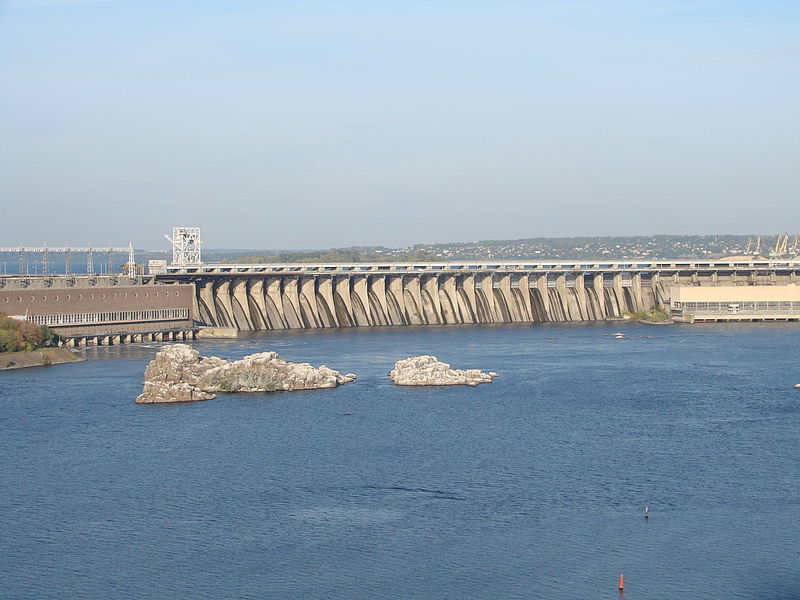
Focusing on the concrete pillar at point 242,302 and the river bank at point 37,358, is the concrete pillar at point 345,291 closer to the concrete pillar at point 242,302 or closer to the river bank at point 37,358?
the concrete pillar at point 242,302

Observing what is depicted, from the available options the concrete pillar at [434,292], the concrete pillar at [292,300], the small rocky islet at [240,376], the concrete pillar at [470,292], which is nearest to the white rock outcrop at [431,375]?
the small rocky islet at [240,376]

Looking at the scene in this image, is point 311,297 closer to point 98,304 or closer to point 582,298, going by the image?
point 98,304

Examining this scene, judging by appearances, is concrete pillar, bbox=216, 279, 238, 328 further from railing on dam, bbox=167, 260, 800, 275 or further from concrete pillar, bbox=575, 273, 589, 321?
concrete pillar, bbox=575, 273, 589, 321

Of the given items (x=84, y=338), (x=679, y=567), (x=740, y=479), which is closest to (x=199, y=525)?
(x=679, y=567)

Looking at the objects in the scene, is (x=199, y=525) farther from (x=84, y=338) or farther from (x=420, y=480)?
(x=84, y=338)

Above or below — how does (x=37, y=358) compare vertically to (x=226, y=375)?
above

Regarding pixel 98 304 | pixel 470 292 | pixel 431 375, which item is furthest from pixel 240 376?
pixel 470 292

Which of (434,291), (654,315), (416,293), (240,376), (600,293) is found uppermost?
(434,291)
